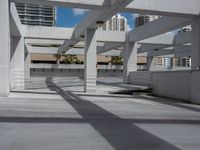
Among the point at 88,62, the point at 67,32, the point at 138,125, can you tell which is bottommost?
the point at 138,125

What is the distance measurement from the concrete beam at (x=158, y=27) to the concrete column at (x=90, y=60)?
4520 millimetres

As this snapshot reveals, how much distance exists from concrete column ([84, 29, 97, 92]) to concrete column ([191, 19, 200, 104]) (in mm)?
6806

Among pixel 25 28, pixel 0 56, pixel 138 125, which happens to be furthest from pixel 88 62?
pixel 138 125

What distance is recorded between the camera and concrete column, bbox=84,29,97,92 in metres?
22.5

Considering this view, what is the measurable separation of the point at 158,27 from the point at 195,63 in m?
6.08

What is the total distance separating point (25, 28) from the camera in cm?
2655

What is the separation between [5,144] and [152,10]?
12.6m

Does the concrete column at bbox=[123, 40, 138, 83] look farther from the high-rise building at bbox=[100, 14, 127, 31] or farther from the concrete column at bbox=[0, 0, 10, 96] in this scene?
the high-rise building at bbox=[100, 14, 127, 31]

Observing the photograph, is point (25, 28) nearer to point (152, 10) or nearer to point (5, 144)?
point (152, 10)

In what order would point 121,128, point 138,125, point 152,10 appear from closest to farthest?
1. point 121,128
2. point 138,125
3. point 152,10

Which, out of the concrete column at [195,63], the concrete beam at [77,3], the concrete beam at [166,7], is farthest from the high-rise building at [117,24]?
the concrete beam at [77,3]

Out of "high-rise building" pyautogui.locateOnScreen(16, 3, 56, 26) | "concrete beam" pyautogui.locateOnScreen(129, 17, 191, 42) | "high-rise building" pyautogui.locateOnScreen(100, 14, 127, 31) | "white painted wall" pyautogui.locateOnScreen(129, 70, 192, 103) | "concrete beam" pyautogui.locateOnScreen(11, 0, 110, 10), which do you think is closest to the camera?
"concrete beam" pyautogui.locateOnScreen(11, 0, 110, 10)

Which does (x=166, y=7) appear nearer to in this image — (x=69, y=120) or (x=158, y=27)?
(x=158, y=27)

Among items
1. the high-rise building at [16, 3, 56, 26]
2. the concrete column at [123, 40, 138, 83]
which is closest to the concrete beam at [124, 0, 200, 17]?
the concrete column at [123, 40, 138, 83]
